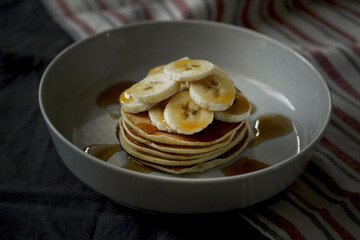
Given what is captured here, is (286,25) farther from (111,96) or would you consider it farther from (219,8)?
(111,96)

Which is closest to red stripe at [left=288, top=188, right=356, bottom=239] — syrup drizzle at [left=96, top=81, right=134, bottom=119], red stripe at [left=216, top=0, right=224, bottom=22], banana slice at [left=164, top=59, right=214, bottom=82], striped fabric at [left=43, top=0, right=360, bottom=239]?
striped fabric at [left=43, top=0, right=360, bottom=239]

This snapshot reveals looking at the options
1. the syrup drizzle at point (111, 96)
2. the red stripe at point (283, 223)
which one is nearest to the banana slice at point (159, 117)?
the syrup drizzle at point (111, 96)

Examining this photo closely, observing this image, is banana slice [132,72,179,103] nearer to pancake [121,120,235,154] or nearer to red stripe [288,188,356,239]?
pancake [121,120,235,154]

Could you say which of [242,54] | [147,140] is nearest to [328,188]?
[147,140]

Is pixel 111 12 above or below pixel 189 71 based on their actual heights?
below

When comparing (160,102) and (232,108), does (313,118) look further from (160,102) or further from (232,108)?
(160,102)

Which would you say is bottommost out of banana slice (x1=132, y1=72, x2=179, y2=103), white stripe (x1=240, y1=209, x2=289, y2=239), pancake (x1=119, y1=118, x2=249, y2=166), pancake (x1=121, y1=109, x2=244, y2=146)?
white stripe (x1=240, y1=209, x2=289, y2=239)

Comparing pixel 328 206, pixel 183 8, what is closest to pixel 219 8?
pixel 183 8
